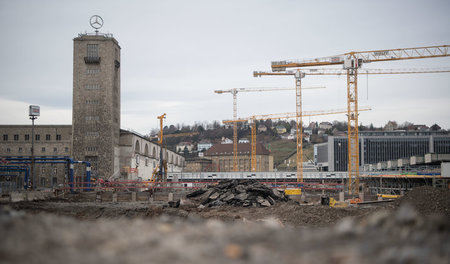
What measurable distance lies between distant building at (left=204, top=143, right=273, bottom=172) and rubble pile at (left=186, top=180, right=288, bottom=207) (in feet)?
332

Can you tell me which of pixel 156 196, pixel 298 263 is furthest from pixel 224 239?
pixel 156 196

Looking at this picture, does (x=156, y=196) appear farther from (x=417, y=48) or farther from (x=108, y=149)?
(x=417, y=48)

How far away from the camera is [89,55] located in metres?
69.0

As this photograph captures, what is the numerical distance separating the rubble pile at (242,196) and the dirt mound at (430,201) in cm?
951

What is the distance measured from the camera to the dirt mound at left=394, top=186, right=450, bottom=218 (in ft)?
63.9

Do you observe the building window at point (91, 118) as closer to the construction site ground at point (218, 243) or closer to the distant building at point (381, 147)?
the construction site ground at point (218, 243)

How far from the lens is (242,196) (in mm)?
30109

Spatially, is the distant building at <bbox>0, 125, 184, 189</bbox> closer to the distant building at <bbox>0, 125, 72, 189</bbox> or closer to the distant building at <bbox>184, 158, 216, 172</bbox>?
the distant building at <bbox>0, 125, 72, 189</bbox>

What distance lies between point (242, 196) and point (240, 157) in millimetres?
107270

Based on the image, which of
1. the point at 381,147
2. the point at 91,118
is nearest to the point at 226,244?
the point at 91,118

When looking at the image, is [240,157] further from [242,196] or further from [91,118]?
[242,196]

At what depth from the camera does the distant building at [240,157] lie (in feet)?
446

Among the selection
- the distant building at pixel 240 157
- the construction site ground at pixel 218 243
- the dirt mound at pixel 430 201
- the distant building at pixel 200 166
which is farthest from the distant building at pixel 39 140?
the construction site ground at pixel 218 243

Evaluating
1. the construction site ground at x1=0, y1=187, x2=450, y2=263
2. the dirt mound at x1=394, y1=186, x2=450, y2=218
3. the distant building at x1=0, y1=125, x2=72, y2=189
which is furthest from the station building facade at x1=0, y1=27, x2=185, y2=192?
the construction site ground at x1=0, y1=187, x2=450, y2=263
